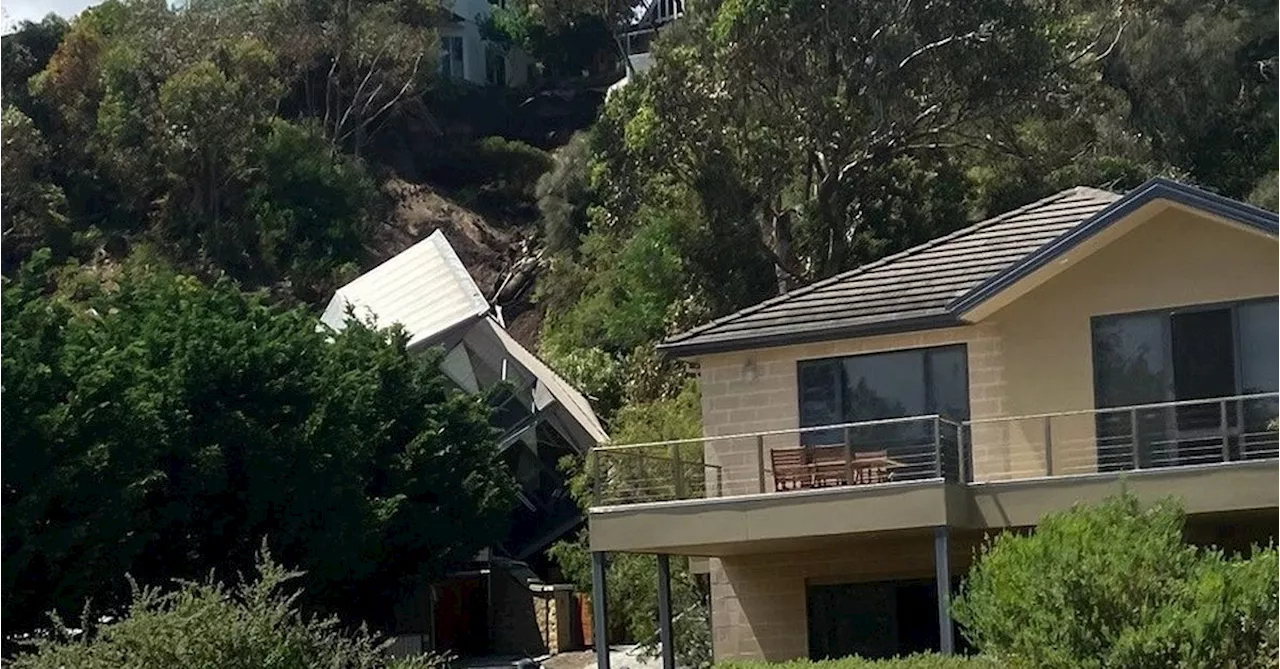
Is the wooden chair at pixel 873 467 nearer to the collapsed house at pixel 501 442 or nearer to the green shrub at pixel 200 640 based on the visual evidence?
the green shrub at pixel 200 640

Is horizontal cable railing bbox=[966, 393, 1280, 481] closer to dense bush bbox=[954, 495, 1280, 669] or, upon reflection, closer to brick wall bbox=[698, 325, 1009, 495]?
brick wall bbox=[698, 325, 1009, 495]

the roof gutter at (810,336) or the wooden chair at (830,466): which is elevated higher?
the roof gutter at (810,336)

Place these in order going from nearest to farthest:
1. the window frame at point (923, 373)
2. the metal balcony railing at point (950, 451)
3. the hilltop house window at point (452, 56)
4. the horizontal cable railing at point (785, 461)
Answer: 1. the metal balcony railing at point (950, 451)
2. the horizontal cable railing at point (785, 461)
3. the window frame at point (923, 373)
4. the hilltop house window at point (452, 56)

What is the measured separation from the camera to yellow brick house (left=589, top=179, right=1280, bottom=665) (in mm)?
25750

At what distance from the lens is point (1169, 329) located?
2692 centimetres

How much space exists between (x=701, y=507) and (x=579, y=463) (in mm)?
19300

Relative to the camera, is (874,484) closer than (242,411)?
Yes

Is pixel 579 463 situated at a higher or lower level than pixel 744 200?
lower

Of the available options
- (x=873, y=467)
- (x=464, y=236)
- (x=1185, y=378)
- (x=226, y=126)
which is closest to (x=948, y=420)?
(x=873, y=467)

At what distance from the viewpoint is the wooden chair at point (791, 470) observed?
26.8 meters

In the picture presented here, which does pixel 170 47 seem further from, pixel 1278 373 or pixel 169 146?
pixel 1278 373

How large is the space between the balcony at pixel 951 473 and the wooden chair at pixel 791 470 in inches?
0.7

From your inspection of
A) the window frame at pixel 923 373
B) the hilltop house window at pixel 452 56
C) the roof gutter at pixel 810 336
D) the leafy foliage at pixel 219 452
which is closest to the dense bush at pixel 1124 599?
the roof gutter at pixel 810 336

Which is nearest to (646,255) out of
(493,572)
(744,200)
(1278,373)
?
(744,200)
